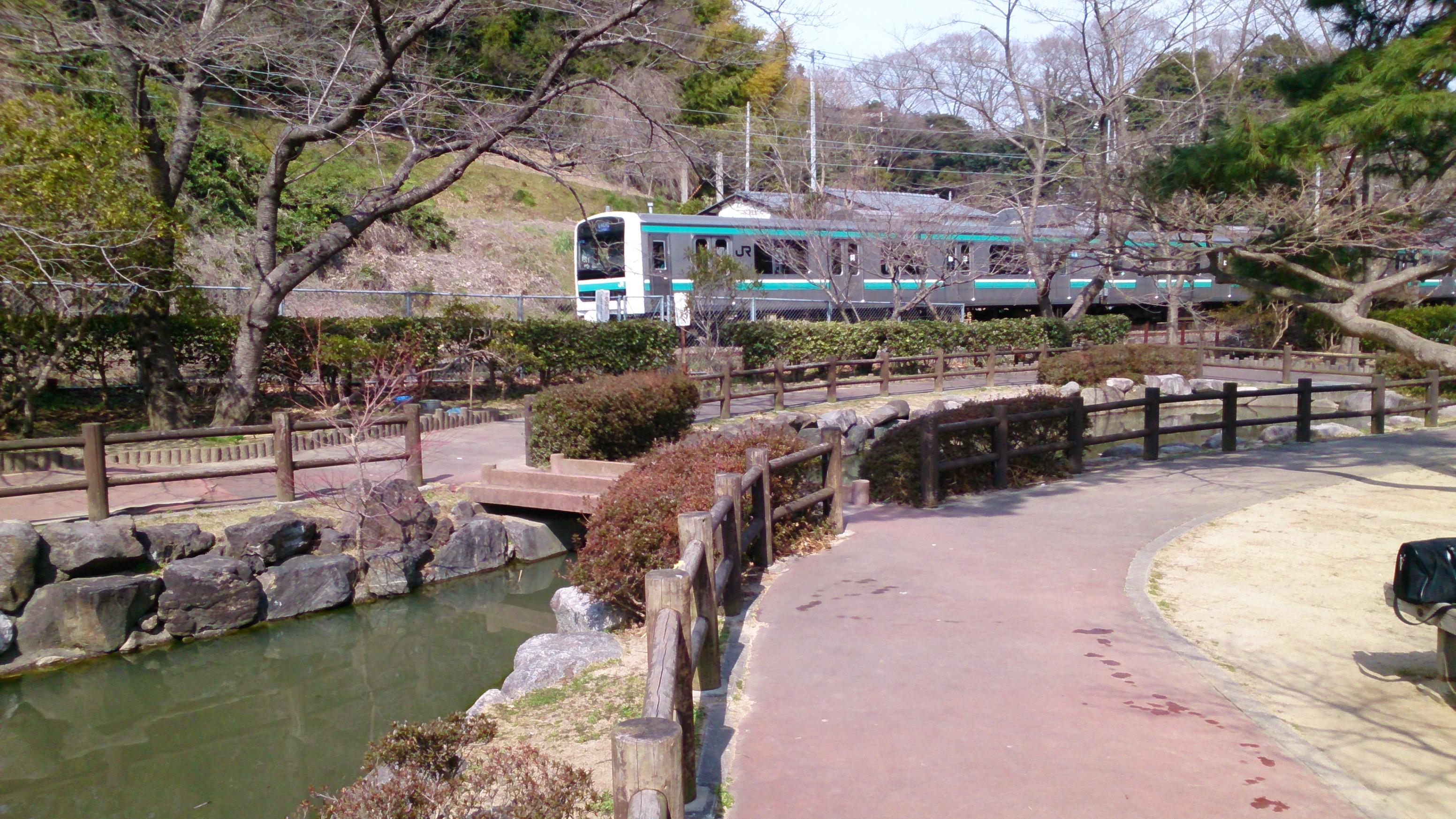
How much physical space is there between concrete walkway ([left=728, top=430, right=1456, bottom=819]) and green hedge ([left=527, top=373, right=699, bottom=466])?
12.3ft

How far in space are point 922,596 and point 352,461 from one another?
19.6 feet

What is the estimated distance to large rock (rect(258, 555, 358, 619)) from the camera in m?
8.83

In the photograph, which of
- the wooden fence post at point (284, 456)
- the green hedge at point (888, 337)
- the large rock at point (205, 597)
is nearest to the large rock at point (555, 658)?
the large rock at point (205, 597)

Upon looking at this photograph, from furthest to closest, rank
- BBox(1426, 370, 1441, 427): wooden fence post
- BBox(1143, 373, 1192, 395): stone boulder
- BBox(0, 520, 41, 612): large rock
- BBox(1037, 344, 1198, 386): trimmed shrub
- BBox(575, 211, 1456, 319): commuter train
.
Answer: BBox(575, 211, 1456, 319): commuter train
BBox(1037, 344, 1198, 386): trimmed shrub
BBox(1143, 373, 1192, 395): stone boulder
BBox(1426, 370, 1441, 427): wooden fence post
BBox(0, 520, 41, 612): large rock

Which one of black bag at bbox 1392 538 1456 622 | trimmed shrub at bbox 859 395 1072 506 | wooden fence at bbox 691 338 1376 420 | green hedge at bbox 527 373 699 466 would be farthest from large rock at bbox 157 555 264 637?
black bag at bbox 1392 538 1456 622

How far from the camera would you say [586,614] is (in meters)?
6.96

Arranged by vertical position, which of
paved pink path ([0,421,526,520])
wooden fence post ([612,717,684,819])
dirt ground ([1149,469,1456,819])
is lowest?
dirt ground ([1149,469,1456,819])

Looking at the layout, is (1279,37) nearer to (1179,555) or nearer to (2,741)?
(1179,555)

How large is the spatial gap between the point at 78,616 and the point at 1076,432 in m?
9.58

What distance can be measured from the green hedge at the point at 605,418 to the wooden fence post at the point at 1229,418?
6.90 metres

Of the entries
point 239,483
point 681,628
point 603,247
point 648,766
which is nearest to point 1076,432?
point 681,628

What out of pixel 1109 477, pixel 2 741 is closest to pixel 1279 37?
pixel 1109 477

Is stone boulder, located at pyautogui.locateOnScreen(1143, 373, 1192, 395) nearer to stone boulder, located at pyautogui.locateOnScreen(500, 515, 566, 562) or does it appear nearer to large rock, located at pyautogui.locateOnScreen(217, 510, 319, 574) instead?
stone boulder, located at pyautogui.locateOnScreen(500, 515, 566, 562)

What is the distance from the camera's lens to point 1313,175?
8.82 meters
